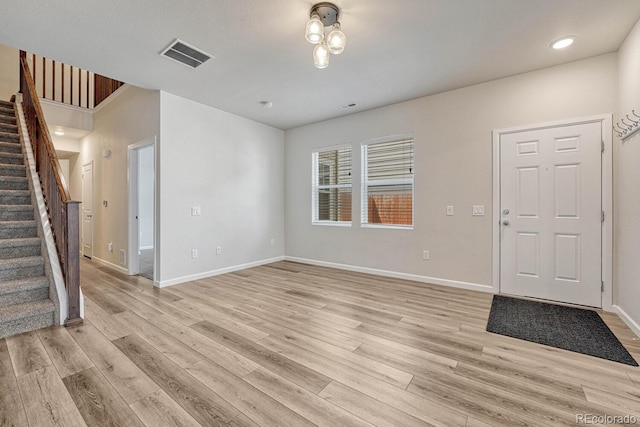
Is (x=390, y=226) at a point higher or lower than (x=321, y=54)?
lower

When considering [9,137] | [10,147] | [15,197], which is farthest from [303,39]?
[9,137]

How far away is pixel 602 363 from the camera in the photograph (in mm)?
1973

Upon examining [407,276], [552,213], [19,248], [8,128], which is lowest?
[407,276]

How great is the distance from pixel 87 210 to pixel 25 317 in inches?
170

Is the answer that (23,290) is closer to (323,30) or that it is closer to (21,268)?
(21,268)

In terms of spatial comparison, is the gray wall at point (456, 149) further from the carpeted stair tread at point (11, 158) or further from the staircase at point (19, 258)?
the carpeted stair tread at point (11, 158)

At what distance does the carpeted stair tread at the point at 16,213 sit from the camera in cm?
318

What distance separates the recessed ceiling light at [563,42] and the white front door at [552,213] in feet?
2.81

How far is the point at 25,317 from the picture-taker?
2412mm

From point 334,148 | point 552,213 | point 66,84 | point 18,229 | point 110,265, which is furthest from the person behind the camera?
point 66,84

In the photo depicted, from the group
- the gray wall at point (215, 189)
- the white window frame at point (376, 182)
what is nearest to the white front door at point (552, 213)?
the white window frame at point (376, 182)

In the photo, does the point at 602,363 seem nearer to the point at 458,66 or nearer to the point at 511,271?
the point at 511,271

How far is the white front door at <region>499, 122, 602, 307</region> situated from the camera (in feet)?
9.87

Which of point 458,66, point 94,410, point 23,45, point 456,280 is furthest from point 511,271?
point 23,45
